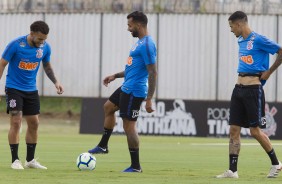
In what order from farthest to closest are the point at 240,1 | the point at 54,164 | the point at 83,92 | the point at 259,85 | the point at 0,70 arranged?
the point at 83,92 < the point at 240,1 < the point at 54,164 < the point at 0,70 < the point at 259,85

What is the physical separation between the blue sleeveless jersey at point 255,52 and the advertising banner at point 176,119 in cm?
1670

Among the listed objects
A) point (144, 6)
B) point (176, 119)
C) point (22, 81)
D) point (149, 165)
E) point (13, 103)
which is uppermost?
point (144, 6)

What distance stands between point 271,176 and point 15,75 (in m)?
4.45

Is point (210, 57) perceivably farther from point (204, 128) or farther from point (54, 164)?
point (54, 164)

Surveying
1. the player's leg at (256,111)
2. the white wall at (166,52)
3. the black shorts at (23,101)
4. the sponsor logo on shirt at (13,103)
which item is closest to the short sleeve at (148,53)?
the player's leg at (256,111)

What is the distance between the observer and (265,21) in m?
37.1

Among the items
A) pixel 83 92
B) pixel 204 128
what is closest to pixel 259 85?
pixel 204 128

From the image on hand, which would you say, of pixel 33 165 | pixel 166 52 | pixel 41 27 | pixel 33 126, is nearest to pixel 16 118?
pixel 33 126

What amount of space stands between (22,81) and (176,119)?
16212 millimetres

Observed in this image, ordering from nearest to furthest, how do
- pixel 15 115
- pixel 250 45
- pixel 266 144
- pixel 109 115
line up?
pixel 250 45 < pixel 266 144 < pixel 15 115 < pixel 109 115

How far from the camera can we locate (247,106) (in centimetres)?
1420

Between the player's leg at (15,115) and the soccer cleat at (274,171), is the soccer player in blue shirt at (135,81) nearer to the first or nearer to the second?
the player's leg at (15,115)

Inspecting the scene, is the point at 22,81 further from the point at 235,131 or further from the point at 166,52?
the point at 166,52

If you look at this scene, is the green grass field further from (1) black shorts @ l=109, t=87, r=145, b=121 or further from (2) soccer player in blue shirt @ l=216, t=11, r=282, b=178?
(1) black shorts @ l=109, t=87, r=145, b=121
